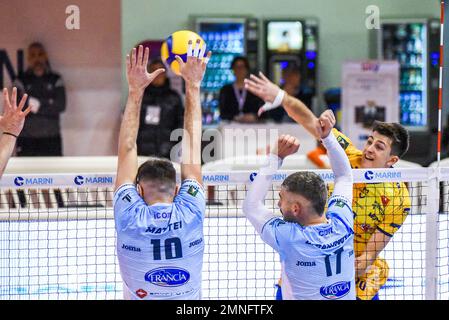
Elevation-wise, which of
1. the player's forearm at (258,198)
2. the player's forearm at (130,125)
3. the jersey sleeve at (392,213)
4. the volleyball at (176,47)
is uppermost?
the volleyball at (176,47)

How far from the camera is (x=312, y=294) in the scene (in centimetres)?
488

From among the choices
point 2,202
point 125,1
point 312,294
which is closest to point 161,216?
point 312,294

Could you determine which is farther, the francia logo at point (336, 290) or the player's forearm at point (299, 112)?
the player's forearm at point (299, 112)

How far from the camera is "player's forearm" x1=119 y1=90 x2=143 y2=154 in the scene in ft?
16.9

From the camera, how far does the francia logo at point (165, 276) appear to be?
191 inches

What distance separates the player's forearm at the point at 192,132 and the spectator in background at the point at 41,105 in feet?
24.4

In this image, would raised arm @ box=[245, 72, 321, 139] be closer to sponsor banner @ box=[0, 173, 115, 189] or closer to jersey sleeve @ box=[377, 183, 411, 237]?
jersey sleeve @ box=[377, 183, 411, 237]

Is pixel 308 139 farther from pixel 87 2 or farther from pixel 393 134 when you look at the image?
pixel 393 134

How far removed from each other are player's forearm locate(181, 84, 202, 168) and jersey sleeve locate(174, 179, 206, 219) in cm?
16

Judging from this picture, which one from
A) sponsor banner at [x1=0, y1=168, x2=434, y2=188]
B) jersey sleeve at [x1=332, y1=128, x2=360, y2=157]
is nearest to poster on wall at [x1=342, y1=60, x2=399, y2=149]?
jersey sleeve at [x1=332, y1=128, x2=360, y2=157]

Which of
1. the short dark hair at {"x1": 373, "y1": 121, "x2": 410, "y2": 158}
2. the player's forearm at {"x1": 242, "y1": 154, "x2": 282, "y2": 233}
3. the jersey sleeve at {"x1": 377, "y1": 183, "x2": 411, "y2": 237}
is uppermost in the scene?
the short dark hair at {"x1": 373, "y1": 121, "x2": 410, "y2": 158}

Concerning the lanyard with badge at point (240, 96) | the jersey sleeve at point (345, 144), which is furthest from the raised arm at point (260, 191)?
the lanyard with badge at point (240, 96)

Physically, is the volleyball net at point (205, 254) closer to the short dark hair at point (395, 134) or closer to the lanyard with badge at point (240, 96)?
the short dark hair at point (395, 134)

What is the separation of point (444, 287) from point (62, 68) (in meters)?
7.94
